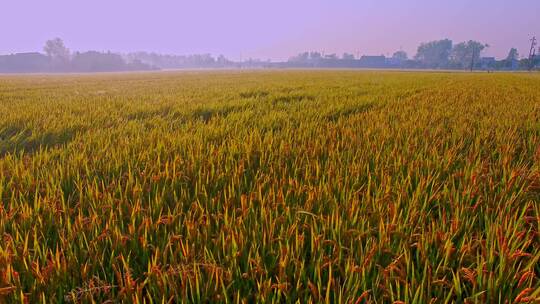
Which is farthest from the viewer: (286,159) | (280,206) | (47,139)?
(47,139)

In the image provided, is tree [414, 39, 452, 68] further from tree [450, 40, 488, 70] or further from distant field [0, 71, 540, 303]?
distant field [0, 71, 540, 303]

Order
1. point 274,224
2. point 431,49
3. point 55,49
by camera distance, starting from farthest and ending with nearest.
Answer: point 431,49
point 55,49
point 274,224

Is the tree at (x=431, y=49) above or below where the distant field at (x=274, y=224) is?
above

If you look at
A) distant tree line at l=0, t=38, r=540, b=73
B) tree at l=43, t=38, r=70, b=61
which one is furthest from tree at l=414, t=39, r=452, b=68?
tree at l=43, t=38, r=70, b=61

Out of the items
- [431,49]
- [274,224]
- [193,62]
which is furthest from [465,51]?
[274,224]

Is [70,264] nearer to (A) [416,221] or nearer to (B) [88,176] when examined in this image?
(B) [88,176]

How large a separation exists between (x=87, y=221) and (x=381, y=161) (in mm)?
1852

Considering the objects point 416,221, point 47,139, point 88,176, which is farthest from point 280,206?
point 47,139

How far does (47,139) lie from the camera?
3598 millimetres

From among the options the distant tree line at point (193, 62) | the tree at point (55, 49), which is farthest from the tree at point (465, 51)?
the tree at point (55, 49)

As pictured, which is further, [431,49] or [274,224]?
[431,49]

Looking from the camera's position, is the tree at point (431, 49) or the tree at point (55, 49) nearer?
the tree at point (55, 49)

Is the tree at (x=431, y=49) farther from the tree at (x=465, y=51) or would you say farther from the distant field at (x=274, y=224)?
the distant field at (x=274, y=224)

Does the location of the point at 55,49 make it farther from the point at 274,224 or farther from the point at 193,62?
the point at 274,224
